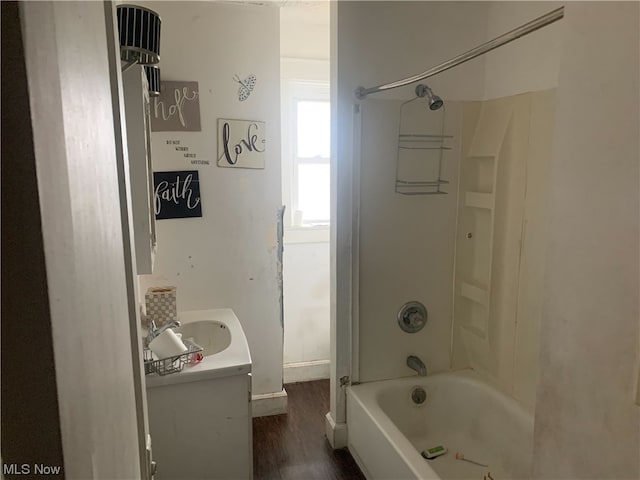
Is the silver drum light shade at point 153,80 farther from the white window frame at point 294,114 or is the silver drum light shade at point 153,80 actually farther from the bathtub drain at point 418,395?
the bathtub drain at point 418,395

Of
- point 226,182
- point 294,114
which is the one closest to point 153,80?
point 226,182

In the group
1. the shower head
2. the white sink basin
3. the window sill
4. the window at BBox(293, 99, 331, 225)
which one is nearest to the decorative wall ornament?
the window at BBox(293, 99, 331, 225)

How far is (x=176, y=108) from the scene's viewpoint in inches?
90.0

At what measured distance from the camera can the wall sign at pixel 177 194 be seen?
2.32 metres

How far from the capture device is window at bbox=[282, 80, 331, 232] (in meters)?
3.05

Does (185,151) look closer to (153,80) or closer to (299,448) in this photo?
(153,80)

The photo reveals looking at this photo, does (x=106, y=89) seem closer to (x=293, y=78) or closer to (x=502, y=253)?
(x=502, y=253)

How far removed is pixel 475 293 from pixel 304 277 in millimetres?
1225

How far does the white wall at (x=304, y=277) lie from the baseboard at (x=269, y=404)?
0.39 m

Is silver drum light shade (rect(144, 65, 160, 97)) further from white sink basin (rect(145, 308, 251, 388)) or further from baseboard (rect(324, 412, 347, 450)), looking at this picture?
baseboard (rect(324, 412, 347, 450))

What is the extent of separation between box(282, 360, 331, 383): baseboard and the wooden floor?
185 mm

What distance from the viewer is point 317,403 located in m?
2.89

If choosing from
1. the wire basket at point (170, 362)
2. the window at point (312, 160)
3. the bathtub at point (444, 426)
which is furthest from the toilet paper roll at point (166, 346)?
the window at point (312, 160)

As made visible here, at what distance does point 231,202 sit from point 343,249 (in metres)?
0.70
